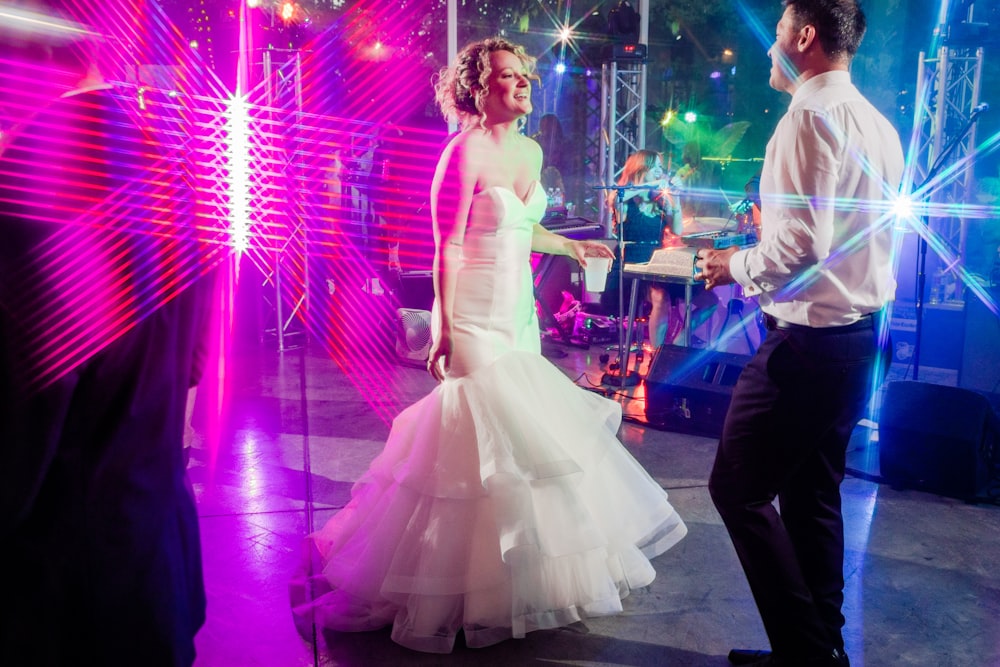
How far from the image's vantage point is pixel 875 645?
267 centimetres

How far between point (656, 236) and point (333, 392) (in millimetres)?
3263

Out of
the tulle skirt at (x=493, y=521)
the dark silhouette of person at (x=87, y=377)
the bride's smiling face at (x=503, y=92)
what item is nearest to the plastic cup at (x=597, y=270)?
the tulle skirt at (x=493, y=521)

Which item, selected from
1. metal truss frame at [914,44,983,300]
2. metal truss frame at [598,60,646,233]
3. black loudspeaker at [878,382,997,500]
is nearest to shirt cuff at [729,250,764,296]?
black loudspeaker at [878,382,997,500]

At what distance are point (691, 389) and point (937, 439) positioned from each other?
1.45m

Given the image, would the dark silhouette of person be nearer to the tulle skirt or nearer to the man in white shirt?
the tulle skirt

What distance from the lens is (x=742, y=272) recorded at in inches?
86.9

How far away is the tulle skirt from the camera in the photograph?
262 centimetres

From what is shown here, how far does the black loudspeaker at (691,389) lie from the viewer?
4.91 m

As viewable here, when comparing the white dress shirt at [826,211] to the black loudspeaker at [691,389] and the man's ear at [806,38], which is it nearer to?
the man's ear at [806,38]

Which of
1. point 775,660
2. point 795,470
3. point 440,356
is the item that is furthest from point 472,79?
point 775,660

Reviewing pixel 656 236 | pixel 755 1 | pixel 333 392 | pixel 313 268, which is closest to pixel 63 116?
pixel 333 392

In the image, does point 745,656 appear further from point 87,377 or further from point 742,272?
point 87,377

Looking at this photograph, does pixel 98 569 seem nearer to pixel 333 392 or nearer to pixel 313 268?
pixel 333 392

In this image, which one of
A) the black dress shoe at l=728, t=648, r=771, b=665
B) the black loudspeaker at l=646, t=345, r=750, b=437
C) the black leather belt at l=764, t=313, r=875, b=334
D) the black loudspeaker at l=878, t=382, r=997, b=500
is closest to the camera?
the black leather belt at l=764, t=313, r=875, b=334
